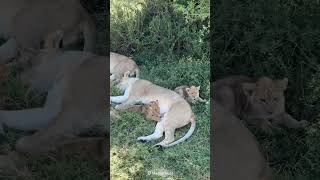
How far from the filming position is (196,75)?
3.90 metres

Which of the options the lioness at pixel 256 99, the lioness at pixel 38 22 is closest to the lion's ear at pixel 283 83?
the lioness at pixel 256 99

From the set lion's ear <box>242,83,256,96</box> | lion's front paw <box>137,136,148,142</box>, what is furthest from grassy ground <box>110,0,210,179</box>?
lion's ear <box>242,83,256,96</box>

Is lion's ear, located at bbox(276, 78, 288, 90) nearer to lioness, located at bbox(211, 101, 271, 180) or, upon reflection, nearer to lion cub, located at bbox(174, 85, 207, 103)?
lioness, located at bbox(211, 101, 271, 180)

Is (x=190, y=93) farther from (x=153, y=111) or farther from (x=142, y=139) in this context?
(x=142, y=139)

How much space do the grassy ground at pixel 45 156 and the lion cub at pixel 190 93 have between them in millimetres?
562

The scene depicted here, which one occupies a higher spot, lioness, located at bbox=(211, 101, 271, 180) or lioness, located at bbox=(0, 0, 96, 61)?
lioness, located at bbox=(0, 0, 96, 61)

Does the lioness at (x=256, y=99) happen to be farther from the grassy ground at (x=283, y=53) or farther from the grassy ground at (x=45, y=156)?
the grassy ground at (x=45, y=156)

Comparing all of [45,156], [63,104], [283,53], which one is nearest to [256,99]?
[283,53]

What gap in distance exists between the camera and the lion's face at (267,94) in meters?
3.88

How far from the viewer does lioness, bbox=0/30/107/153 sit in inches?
152

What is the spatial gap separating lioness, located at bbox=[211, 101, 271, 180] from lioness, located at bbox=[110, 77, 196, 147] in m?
0.19

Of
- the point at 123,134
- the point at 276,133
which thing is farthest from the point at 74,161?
the point at 276,133

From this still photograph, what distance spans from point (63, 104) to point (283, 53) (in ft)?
4.89

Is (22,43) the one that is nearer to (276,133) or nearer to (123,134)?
(123,134)
